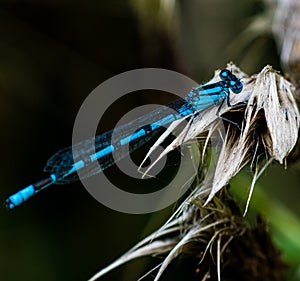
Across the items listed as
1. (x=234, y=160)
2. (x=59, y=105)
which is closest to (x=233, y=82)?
(x=234, y=160)

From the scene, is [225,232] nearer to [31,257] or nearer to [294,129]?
[294,129]

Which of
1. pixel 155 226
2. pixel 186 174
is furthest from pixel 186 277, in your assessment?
pixel 186 174

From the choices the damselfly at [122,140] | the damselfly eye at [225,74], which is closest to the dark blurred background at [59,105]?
the damselfly at [122,140]

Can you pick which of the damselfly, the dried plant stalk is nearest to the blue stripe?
the damselfly

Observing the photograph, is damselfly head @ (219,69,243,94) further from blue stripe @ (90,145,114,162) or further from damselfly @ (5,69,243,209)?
blue stripe @ (90,145,114,162)

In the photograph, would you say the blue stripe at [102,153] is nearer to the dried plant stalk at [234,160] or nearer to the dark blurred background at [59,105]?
the dried plant stalk at [234,160]

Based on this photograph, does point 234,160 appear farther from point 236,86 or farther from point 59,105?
point 59,105
